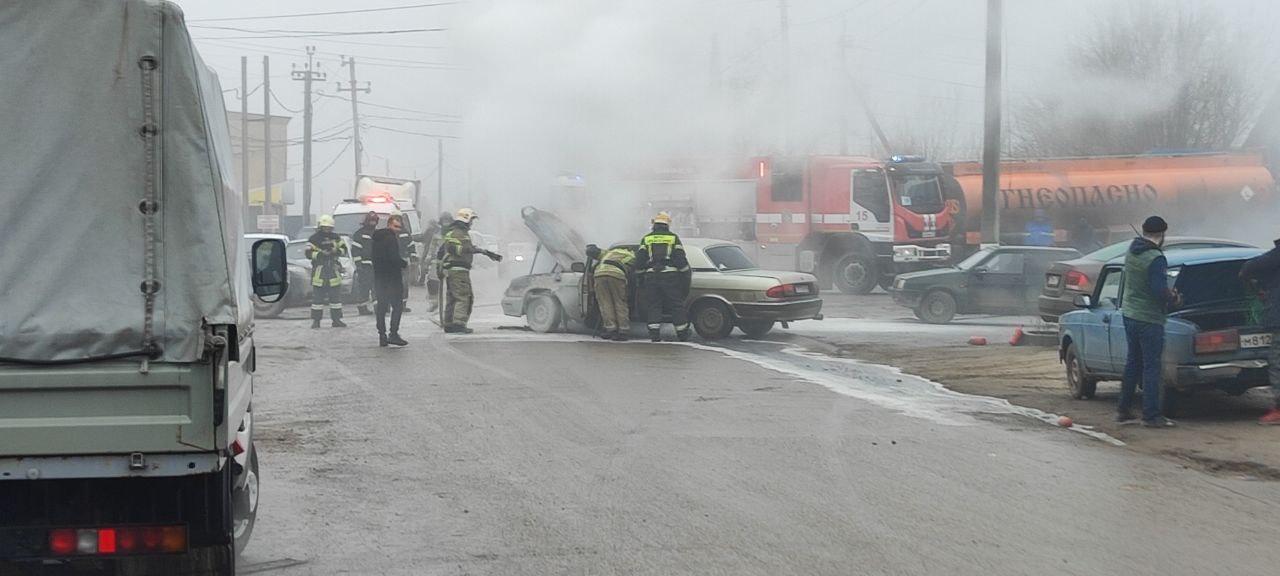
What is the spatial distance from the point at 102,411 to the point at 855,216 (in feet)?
90.1

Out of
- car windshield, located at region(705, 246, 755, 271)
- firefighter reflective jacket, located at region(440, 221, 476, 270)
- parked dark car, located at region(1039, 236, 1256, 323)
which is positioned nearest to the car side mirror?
firefighter reflective jacket, located at region(440, 221, 476, 270)

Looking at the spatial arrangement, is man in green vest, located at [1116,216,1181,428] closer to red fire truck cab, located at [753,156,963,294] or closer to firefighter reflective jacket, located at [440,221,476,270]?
firefighter reflective jacket, located at [440,221,476,270]

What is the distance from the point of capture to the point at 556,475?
Result: 807cm

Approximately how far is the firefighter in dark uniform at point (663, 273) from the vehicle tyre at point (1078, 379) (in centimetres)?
595

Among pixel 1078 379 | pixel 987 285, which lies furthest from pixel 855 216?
pixel 1078 379

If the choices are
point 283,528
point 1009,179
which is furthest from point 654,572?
point 1009,179

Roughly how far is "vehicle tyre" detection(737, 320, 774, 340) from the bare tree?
41.7 ft

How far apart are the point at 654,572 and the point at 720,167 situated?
2506 cm

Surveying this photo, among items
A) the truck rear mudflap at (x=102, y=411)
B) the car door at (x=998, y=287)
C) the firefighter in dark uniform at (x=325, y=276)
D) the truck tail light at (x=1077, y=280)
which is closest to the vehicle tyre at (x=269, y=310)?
the firefighter in dark uniform at (x=325, y=276)

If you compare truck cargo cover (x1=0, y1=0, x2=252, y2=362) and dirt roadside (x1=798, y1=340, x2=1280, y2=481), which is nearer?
truck cargo cover (x1=0, y1=0, x2=252, y2=362)

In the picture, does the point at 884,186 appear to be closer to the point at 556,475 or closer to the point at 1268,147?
the point at 1268,147

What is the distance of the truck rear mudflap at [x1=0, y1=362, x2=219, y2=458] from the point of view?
13.0 feet

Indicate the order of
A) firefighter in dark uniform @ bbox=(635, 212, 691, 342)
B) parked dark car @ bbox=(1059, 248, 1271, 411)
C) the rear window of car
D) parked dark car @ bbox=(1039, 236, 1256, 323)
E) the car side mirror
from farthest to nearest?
1. parked dark car @ bbox=(1039, 236, 1256, 323)
2. firefighter in dark uniform @ bbox=(635, 212, 691, 342)
3. the rear window of car
4. parked dark car @ bbox=(1059, 248, 1271, 411)
5. the car side mirror

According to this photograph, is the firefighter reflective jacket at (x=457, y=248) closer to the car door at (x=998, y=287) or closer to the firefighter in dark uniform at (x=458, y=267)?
the firefighter in dark uniform at (x=458, y=267)
